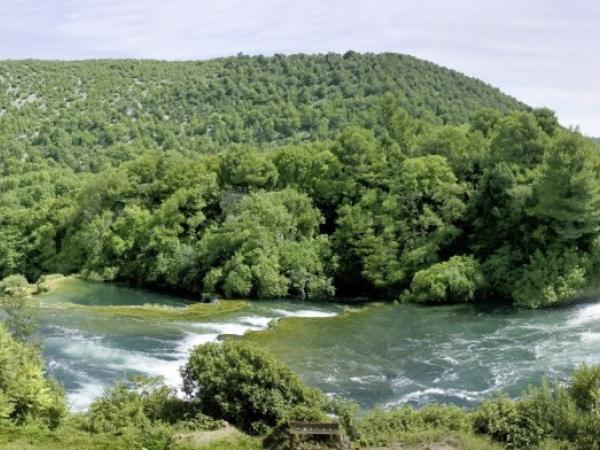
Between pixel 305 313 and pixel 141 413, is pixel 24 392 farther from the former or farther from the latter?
pixel 305 313

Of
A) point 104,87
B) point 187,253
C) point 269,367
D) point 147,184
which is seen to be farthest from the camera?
point 104,87

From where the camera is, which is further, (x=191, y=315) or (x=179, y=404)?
(x=191, y=315)

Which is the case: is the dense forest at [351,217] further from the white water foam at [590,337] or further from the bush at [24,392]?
the bush at [24,392]

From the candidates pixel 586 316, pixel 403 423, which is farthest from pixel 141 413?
pixel 586 316

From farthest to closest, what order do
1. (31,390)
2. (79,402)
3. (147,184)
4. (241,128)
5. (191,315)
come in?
1. (241,128)
2. (147,184)
3. (191,315)
4. (79,402)
5. (31,390)

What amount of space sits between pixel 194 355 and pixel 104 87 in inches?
4490

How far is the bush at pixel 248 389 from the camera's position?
73.8 feet

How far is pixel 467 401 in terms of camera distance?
28.3 m

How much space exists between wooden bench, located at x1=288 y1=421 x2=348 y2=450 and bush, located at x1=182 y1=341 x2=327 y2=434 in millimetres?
2547

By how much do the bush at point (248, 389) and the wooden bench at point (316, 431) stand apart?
8.36 feet

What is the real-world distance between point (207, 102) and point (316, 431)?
4341 inches

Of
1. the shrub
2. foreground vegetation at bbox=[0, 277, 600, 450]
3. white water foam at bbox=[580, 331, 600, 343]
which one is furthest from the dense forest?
foreground vegetation at bbox=[0, 277, 600, 450]

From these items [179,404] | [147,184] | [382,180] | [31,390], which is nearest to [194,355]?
[179,404]

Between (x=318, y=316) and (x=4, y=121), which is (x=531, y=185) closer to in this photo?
(x=318, y=316)
